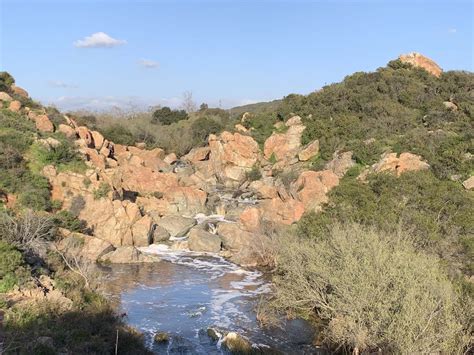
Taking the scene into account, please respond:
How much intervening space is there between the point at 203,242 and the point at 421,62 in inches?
1536

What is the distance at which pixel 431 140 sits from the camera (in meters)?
35.4

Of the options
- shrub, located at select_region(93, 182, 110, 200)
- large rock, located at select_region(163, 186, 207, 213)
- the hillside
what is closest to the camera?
the hillside

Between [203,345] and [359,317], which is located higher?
[359,317]

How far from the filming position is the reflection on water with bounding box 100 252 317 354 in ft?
57.7

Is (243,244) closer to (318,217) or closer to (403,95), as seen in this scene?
(318,217)

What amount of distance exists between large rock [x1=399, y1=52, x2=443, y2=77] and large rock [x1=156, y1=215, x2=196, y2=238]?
1419 inches

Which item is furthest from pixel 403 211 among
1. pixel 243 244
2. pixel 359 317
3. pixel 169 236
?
pixel 169 236

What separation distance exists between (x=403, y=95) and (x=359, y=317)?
3939 centimetres

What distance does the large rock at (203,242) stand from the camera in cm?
3225

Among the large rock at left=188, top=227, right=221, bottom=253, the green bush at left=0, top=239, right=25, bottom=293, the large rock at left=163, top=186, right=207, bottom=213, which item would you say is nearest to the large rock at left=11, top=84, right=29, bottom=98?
the large rock at left=163, top=186, right=207, bottom=213

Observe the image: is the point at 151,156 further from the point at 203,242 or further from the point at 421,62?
the point at 421,62

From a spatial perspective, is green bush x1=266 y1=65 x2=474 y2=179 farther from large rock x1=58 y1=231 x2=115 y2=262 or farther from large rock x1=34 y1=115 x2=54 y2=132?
large rock x1=34 y1=115 x2=54 y2=132

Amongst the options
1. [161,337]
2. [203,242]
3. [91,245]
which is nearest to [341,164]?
[203,242]

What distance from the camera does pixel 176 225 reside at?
35.3 meters
